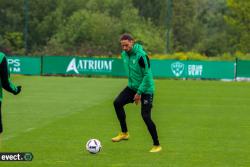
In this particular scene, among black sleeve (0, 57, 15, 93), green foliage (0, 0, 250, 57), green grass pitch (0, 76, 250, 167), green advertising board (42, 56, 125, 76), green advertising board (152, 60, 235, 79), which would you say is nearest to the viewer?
black sleeve (0, 57, 15, 93)

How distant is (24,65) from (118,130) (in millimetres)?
30108

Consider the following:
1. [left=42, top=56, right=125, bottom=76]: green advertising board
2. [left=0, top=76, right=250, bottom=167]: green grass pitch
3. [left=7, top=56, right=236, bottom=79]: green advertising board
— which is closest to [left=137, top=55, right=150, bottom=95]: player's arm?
[left=0, top=76, right=250, bottom=167]: green grass pitch

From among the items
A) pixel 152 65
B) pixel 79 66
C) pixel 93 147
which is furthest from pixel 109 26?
pixel 93 147

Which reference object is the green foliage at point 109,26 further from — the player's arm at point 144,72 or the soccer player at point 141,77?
the player's arm at point 144,72

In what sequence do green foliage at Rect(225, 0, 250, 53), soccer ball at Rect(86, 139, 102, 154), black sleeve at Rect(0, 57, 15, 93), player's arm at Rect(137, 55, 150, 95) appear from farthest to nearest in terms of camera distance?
green foliage at Rect(225, 0, 250, 53) < player's arm at Rect(137, 55, 150, 95) < soccer ball at Rect(86, 139, 102, 154) < black sleeve at Rect(0, 57, 15, 93)

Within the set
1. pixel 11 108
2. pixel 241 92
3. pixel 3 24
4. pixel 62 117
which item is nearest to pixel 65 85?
pixel 241 92

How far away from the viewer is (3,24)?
277 feet

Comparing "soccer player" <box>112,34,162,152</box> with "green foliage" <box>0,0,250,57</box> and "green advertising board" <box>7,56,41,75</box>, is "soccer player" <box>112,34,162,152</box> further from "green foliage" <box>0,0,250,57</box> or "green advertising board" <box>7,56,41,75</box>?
"green foliage" <box>0,0,250,57</box>

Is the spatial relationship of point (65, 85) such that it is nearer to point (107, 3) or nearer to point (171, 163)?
point (171, 163)

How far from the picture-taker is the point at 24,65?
153 ft

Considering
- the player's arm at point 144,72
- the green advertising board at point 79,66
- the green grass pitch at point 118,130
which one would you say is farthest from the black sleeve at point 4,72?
the green advertising board at point 79,66

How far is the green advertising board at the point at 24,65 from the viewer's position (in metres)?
46.5

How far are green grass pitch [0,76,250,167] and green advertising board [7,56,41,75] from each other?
53.6 feet

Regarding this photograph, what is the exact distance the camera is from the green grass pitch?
1268 centimetres
